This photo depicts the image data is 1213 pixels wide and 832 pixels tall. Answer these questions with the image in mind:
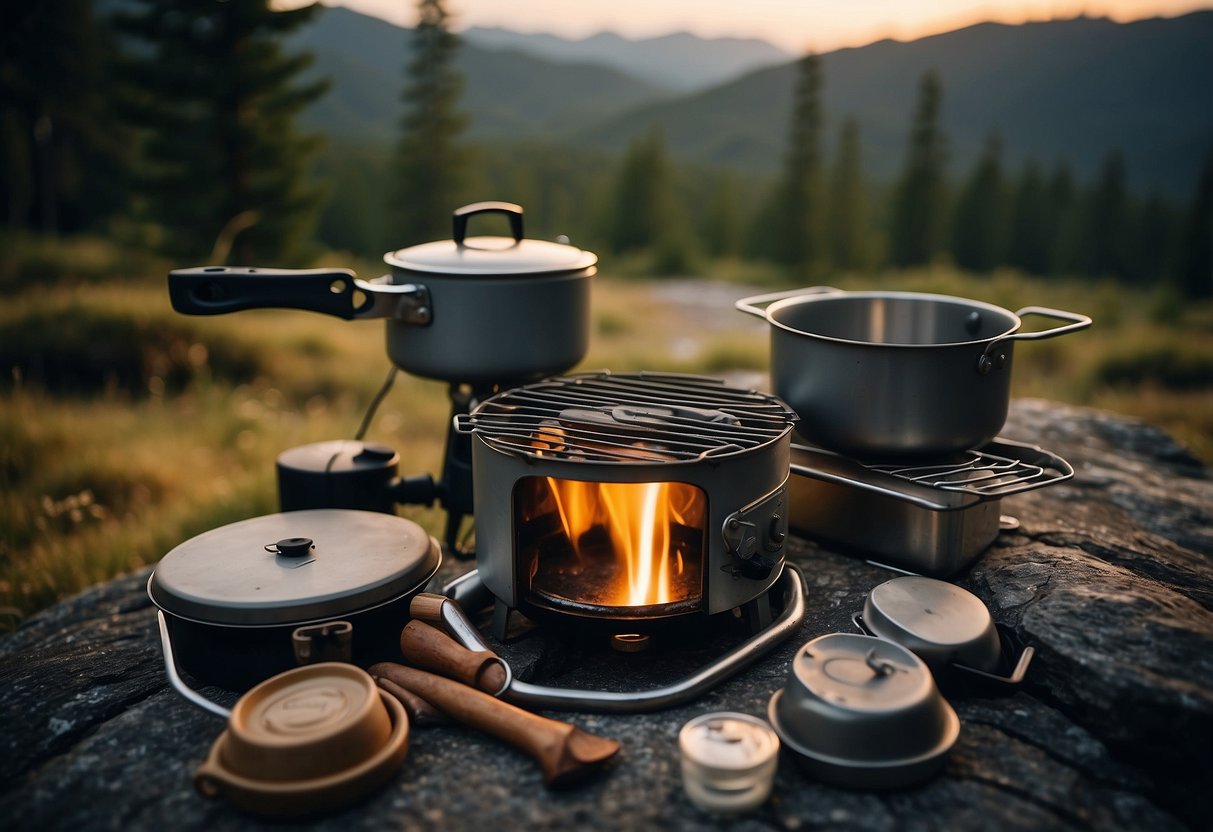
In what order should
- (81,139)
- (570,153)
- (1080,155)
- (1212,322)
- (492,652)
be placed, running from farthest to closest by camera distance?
(1080,155), (570,153), (81,139), (1212,322), (492,652)

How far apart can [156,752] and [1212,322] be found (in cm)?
1741

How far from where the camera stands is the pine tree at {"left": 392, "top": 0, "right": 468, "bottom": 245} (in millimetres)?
23453

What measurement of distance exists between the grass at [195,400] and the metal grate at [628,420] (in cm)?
→ 121

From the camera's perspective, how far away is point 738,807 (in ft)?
5.17

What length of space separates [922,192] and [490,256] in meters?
33.6

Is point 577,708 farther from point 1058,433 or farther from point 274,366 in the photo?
point 274,366

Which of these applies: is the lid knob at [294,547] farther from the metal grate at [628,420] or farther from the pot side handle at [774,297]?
the pot side handle at [774,297]

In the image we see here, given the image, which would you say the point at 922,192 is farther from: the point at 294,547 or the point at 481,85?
the point at 481,85

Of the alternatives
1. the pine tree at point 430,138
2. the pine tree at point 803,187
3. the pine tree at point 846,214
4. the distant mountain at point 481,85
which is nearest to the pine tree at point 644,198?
the pine tree at point 846,214

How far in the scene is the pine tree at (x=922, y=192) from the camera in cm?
2934

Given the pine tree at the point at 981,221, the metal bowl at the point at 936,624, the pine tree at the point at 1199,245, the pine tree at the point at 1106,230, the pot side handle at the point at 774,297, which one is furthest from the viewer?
the pine tree at the point at 1106,230

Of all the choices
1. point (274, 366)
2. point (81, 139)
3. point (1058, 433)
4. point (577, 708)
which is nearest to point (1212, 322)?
point (1058, 433)

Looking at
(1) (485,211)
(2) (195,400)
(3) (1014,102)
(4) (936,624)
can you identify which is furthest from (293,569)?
(3) (1014,102)

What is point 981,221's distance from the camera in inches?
1690
